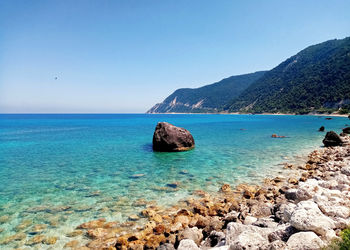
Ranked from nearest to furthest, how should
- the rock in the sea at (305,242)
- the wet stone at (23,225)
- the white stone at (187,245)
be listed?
the rock in the sea at (305,242) < the white stone at (187,245) < the wet stone at (23,225)

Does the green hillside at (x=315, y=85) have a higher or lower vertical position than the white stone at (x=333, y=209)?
higher

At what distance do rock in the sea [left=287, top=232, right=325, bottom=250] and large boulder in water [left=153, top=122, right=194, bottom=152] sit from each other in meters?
21.9

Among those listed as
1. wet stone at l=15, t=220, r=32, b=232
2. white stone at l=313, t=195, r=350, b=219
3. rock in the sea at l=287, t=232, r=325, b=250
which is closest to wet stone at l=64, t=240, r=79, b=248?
wet stone at l=15, t=220, r=32, b=232

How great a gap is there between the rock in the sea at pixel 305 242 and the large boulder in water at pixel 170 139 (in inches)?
861

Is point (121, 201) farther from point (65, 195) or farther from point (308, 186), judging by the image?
point (308, 186)

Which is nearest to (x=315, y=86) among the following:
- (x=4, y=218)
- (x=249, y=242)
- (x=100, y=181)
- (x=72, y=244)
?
(x=100, y=181)

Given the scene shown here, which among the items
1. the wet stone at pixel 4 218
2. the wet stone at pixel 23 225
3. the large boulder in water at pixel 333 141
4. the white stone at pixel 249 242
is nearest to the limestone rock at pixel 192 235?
the white stone at pixel 249 242

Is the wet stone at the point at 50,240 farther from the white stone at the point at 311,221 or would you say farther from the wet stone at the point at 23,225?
the white stone at the point at 311,221

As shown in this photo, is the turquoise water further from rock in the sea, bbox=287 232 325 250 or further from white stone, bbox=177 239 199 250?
rock in the sea, bbox=287 232 325 250

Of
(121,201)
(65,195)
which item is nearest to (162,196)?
(121,201)

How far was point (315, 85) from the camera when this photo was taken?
14462 cm

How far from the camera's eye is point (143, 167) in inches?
742

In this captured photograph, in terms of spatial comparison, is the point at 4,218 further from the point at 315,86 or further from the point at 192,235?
the point at 315,86

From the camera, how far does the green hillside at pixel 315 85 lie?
126875mm
